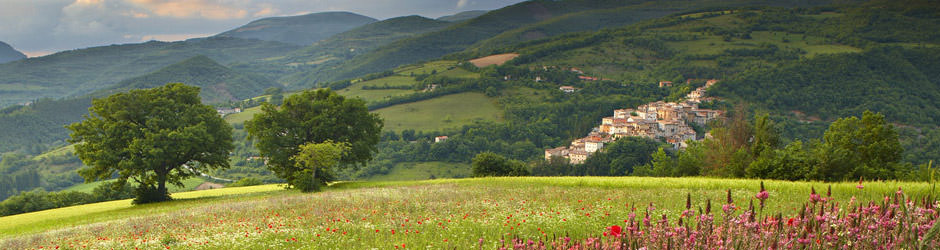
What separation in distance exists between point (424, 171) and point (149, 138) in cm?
10025

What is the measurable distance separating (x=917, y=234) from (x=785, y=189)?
45.4 ft

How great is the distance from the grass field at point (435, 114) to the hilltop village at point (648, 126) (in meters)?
38.1

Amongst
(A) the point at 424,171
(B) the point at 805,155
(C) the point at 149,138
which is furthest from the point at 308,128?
(A) the point at 424,171

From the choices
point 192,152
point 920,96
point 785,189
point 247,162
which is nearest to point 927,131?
point 920,96

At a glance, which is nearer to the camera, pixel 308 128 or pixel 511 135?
pixel 308 128

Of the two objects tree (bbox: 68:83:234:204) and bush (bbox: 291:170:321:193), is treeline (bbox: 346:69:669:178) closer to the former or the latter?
tree (bbox: 68:83:234:204)

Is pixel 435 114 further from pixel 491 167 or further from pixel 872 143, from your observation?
pixel 872 143

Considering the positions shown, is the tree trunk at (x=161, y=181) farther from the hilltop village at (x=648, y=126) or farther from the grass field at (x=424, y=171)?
the hilltop village at (x=648, y=126)

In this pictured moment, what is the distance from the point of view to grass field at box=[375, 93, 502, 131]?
567 ft

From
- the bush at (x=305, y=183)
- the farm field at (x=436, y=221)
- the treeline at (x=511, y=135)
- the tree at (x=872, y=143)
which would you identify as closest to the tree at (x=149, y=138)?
the bush at (x=305, y=183)

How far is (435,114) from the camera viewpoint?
18550 centimetres

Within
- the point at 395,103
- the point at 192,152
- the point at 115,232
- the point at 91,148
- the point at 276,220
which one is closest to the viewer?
the point at 276,220

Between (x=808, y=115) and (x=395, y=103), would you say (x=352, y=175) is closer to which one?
(x=395, y=103)

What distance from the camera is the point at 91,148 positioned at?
34656mm
